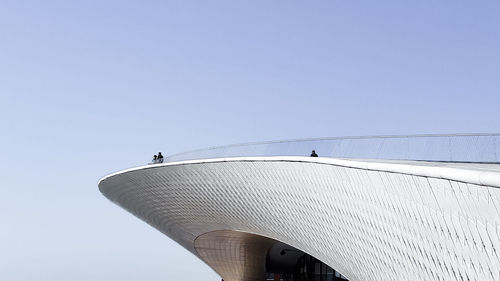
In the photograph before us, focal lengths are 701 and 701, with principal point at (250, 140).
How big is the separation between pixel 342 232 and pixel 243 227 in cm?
1256

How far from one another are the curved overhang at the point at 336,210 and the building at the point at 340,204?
4 centimetres

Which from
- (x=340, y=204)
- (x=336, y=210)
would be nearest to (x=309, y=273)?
(x=336, y=210)

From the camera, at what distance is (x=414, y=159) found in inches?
773

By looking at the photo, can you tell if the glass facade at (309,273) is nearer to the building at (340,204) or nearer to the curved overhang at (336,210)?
the building at (340,204)

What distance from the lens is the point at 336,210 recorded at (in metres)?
20.3

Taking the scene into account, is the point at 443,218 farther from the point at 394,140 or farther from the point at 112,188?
the point at 112,188

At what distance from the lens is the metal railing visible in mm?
18438

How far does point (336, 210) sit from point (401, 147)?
2647 mm

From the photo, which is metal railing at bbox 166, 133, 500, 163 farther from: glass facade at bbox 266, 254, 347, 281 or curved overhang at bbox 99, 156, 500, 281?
glass facade at bbox 266, 254, 347, 281

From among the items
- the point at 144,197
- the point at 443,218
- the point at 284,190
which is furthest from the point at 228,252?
the point at 443,218

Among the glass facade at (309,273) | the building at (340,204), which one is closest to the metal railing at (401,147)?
the building at (340,204)

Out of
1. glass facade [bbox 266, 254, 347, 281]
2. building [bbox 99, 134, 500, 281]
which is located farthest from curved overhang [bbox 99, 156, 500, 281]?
glass facade [bbox 266, 254, 347, 281]

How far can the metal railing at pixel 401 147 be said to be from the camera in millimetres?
18438

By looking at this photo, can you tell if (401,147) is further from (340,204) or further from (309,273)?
(309,273)
